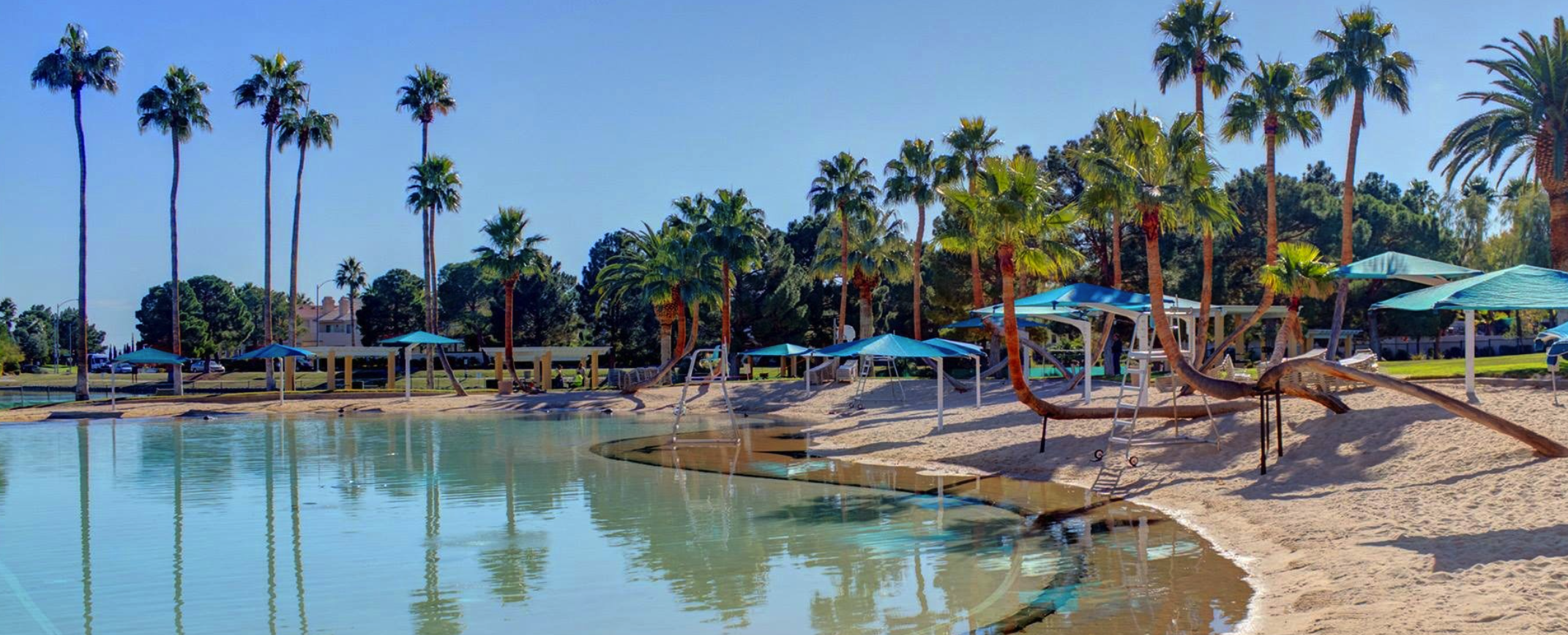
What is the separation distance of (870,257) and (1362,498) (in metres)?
35.2

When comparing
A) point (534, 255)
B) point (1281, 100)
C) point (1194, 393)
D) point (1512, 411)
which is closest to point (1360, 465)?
point (1512, 411)

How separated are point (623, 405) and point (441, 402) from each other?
711 centimetres

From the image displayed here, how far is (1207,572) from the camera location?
11.8 meters

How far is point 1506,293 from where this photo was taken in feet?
53.5

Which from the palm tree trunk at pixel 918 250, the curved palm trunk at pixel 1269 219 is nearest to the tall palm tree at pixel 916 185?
the palm tree trunk at pixel 918 250

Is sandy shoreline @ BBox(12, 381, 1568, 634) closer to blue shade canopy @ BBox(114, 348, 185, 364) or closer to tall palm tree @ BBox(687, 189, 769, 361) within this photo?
tall palm tree @ BBox(687, 189, 769, 361)

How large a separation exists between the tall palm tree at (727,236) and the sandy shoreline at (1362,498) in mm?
20325

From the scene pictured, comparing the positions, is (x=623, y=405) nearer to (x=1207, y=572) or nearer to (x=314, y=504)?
(x=314, y=504)

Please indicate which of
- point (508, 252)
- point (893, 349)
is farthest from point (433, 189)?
point (893, 349)

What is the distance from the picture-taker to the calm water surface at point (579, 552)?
1064 centimetres

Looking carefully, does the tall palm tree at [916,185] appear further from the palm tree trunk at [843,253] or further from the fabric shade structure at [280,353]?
the fabric shade structure at [280,353]

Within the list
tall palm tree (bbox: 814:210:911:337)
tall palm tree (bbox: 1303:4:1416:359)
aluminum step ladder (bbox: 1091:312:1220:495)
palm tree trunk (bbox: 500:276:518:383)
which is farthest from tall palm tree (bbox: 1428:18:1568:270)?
palm tree trunk (bbox: 500:276:518:383)

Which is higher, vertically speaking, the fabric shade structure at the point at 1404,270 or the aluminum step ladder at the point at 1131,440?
the fabric shade structure at the point at 1404,270

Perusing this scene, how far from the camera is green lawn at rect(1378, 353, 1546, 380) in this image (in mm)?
24484
